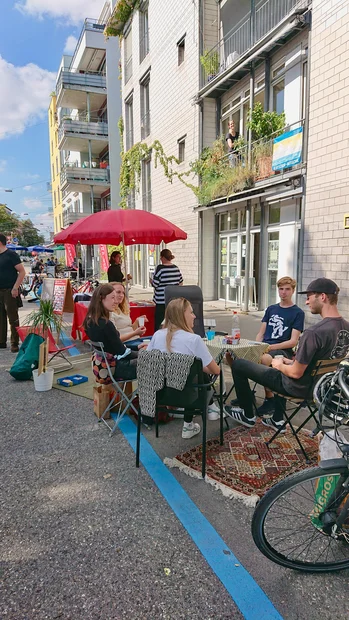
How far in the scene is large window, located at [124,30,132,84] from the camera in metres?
18.2

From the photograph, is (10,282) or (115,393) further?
(10,282)

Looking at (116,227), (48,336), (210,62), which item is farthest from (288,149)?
(48,336)

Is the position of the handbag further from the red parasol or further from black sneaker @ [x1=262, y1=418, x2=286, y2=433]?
the red parasol

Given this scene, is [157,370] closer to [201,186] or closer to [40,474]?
[40,474]

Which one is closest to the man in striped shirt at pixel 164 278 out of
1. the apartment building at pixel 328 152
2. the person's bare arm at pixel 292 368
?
the apartment building at pixel 328 152

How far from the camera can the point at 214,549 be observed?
2.24m

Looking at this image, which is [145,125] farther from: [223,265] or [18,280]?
[18,280]

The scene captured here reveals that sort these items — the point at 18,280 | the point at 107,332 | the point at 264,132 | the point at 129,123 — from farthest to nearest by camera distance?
1. the point at 129,123
2. the point at 264,132
3. the point at 18,280
4. the point at 107,332

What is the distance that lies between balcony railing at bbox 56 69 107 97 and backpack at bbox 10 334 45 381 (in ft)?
77.1

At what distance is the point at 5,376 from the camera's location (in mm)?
5508

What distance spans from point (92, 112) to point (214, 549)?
3095 centimetres

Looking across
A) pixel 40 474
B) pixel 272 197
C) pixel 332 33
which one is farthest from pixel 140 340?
pixel 332 33

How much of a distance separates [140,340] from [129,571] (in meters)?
3.15

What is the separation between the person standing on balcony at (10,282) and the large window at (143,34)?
13.8 metres
